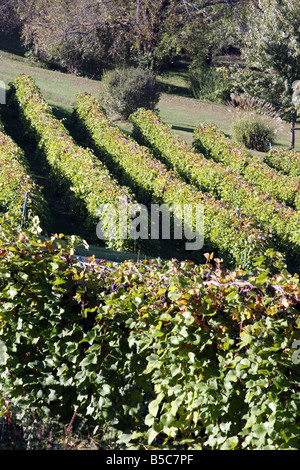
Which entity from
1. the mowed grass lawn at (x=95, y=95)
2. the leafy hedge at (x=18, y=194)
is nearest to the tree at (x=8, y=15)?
the mowed grass lawn at (x=95, y=95)

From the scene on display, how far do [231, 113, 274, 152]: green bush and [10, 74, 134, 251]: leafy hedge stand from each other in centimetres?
832

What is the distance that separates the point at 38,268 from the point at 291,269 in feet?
29.2

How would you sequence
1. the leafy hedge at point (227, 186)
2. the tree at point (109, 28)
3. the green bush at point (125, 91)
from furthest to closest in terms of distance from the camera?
the tree at point (109, 28)
the green bush at point (125, 91)
the leafy hedge at point (227, 186)

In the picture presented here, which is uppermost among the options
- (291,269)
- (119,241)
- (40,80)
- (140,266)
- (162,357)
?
(40,80)

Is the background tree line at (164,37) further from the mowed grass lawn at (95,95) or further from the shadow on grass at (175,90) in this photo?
the mowed grass lawn at (95,95)

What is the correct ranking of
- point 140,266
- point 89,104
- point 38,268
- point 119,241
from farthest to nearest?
point 89,104, point 119,241, point 140,266, point 38,268

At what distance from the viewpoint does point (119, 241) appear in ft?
30.6

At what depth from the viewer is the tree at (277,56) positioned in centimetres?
2348

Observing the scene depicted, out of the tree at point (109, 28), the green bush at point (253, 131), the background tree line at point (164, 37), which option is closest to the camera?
the green bush at point (253, 131)

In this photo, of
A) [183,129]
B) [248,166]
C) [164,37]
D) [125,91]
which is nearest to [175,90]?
[164,37]

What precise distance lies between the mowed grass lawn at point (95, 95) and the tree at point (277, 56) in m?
1.90
